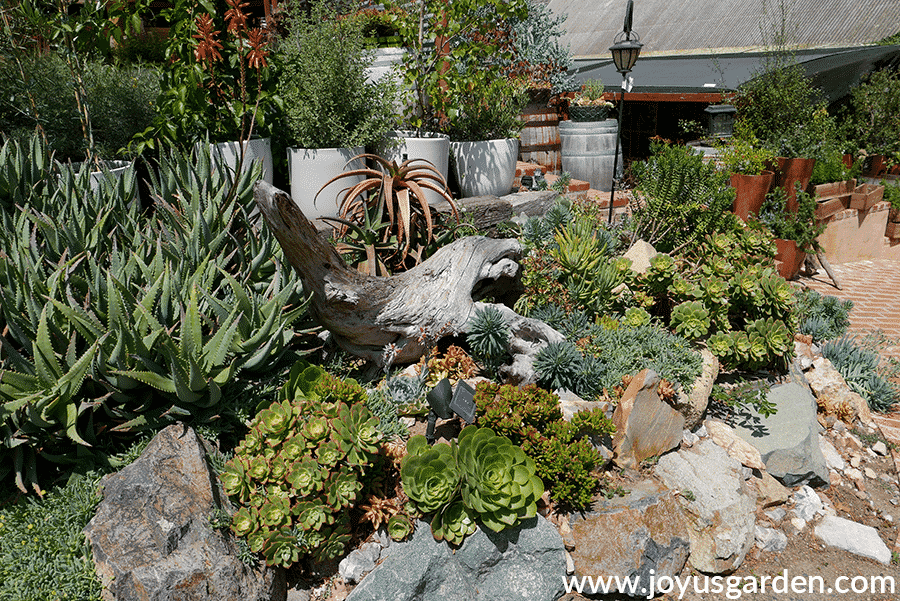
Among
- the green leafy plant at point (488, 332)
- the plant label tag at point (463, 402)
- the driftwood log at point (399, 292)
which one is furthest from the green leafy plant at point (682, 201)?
the plant label tag at point (463, 402)

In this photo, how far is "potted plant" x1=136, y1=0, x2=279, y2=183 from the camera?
4.39 metres

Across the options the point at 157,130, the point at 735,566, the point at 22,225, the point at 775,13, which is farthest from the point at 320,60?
the point at 775,13

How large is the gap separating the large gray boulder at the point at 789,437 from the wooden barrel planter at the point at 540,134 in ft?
15.8

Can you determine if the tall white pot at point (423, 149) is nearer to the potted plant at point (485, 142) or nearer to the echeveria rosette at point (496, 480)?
the potted plant at point (485, 142)

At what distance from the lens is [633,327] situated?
12.0 ft

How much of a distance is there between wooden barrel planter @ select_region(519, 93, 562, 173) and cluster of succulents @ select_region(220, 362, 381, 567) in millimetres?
5983

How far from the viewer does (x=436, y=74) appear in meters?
5.23

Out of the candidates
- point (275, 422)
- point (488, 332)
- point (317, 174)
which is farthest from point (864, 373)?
point (317, 174)

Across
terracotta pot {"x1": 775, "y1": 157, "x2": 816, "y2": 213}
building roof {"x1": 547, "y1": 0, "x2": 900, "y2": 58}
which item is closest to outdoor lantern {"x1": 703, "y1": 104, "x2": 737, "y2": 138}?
terracotta pot {"x1": 775, "y1": 157, "x2": 816, "y2": 213}

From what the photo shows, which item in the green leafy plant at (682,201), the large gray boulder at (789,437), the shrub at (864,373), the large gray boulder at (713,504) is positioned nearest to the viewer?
the large gray boulder at (713,504)

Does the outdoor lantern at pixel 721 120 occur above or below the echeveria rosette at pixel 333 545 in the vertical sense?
above

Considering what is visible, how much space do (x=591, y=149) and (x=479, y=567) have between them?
5.84 meters

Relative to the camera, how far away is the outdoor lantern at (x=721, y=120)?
6.57 metres

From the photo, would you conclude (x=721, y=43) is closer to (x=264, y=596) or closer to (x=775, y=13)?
(x=775, y=13)
